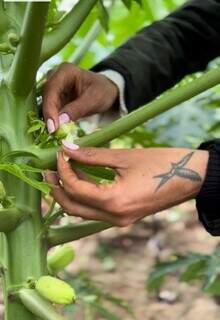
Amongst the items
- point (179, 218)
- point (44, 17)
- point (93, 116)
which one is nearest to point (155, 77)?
point (93, 116)

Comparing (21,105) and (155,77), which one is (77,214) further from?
(155,77)

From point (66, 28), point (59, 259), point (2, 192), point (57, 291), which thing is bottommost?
point (59, 259)

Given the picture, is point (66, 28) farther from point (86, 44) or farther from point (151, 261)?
point (151, 261)

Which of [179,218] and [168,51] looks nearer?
[168,51]

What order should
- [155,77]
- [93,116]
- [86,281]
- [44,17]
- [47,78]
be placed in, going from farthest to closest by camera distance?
[86,281]
[155,77]
[93,116]
[47,78]
[44,17]

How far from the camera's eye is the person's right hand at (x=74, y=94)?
118 centimetres

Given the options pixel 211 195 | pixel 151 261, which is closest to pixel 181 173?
pixel 211 195

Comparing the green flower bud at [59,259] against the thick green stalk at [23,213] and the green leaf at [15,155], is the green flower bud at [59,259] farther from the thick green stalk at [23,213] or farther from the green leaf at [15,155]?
the green leaf at [15,155]

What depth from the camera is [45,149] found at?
108cm

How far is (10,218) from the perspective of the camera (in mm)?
Result: 1092

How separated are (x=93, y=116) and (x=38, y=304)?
0.52 meters

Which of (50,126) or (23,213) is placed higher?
(50,126)

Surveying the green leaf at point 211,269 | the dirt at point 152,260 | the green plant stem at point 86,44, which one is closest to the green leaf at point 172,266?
the green leaf at point 211,269

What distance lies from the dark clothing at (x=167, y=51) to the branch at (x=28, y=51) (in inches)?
15.4
